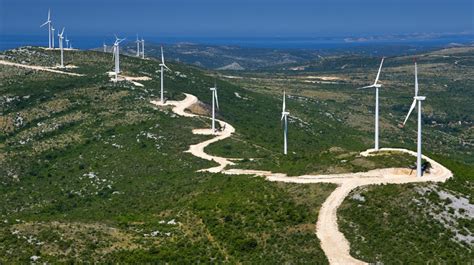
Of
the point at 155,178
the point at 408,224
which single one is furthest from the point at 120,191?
the point at 408,224

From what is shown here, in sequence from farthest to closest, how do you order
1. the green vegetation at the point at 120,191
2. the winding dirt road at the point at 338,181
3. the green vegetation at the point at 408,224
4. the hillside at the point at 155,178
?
the hillside at the point at 155,178
the winding dirt road at the point at 338,181
the green vegetation at the point at 120,191
the green vegetation at the point at 408,224

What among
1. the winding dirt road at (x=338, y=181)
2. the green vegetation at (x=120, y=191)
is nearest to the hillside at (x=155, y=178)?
the green vegetation at (x=120, y=191)

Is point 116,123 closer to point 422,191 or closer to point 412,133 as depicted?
point 422,191

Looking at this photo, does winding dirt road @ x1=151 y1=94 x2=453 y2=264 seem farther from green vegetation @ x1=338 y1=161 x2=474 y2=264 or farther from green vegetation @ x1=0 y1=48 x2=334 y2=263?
green vegetation @ x1=0 y1=48 x2=334 y2=263

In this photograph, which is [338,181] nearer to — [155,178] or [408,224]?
[408,224]

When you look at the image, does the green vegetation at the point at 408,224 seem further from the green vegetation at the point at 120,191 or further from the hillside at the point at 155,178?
the green vegetation at the point at 120,191

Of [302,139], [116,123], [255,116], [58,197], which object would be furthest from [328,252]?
[255,116]

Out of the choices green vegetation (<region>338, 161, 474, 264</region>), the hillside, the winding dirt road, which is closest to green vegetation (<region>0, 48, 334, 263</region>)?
the hillside

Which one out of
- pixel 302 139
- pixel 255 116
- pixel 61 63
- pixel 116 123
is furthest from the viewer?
pixel 61 63
